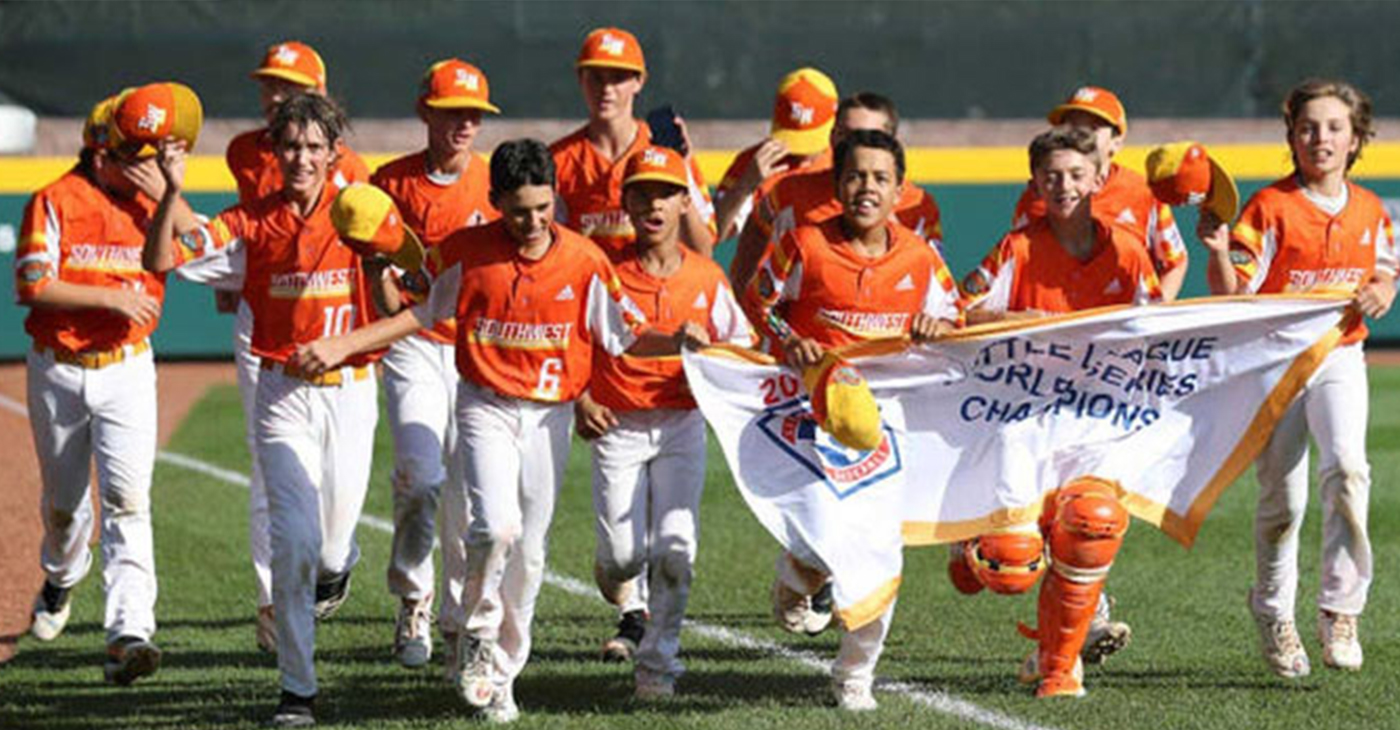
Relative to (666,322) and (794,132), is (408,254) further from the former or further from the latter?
(794,132)

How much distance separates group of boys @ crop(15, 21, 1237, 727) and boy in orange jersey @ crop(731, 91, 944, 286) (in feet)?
1.19

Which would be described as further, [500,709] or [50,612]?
[50,612]

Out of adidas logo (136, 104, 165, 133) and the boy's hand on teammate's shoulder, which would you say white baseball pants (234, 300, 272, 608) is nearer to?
adidas logo (136, 104, 165, 133)

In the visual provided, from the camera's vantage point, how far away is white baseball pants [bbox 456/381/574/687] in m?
8.52

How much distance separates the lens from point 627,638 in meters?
10.0

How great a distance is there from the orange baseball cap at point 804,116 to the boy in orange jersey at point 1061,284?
132cm

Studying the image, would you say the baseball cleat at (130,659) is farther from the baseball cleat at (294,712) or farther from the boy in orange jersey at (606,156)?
the boy in orange jersey at (606,156)

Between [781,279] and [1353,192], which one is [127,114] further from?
[1353,192]

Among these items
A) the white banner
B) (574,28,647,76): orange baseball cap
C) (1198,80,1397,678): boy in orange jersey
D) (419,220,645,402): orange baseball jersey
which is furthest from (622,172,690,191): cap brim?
(1198,80,1397,678): boy in orange jersey

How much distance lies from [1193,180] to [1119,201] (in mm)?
1058

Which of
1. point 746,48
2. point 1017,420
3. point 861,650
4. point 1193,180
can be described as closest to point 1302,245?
point 1193,180

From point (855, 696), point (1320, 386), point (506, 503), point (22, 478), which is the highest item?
point (1320, 386)

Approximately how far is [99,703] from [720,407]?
2.62 m

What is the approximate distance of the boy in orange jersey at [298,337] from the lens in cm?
853
